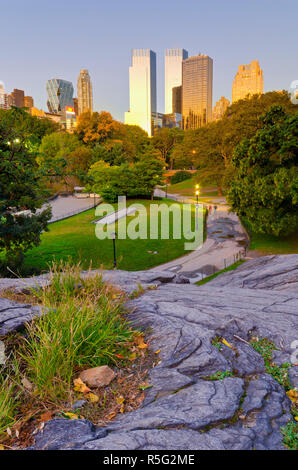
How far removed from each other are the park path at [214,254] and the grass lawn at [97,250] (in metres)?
1.42

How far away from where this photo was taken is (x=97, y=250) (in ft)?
85.9

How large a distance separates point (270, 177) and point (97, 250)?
15499mm

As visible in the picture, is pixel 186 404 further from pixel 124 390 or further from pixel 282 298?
pixel 282 298

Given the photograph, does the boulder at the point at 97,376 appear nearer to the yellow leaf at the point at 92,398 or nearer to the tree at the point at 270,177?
the yellow leaf at the point at 92,398

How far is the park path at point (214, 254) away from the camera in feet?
70.7

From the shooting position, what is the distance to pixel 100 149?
65.4 metres

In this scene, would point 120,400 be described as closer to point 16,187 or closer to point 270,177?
point 16,187

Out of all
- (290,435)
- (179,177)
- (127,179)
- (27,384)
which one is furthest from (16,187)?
(179,177)

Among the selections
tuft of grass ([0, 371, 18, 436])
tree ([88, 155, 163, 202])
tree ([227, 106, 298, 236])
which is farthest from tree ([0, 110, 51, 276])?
tree ([88, 155, 163, 202])

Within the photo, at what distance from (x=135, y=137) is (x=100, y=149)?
3647 centimetres

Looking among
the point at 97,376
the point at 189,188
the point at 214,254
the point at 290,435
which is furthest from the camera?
the point at 189,188

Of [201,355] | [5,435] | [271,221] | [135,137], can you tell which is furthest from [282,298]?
[135,137]

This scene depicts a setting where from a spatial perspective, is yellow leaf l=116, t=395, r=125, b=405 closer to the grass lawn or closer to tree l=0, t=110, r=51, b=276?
tree l=0, t=110, r=51, b=276

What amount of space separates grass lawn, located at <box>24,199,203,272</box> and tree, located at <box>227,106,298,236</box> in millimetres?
6757
